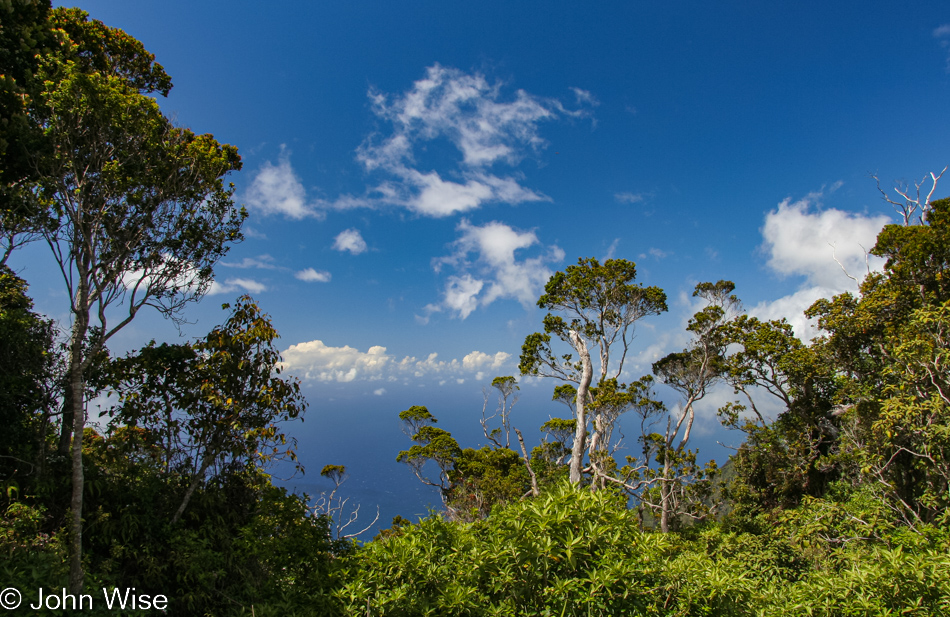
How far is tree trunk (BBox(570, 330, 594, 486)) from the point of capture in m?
10.9

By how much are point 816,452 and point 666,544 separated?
42.8 ft

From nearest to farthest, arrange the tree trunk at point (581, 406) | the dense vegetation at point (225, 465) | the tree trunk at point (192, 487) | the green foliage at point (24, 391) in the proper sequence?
1. the dense vegetation at point (225, 465)
2. the green foliage at point (24, 391)
3. the tree trunk at point (192, 487)
4. the tree trunk at point (581, 406)

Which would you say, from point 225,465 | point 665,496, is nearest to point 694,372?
point 665,496

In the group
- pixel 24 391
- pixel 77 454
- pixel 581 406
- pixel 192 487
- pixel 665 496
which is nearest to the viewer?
pixel 77 454

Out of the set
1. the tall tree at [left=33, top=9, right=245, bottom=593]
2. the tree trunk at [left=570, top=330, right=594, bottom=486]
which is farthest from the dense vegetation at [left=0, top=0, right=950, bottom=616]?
the tree trunk at [left=570, top=330, right=594, bottom=486]

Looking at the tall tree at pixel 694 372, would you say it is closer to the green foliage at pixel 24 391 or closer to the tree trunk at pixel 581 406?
the tree trunk at pixel 581 406

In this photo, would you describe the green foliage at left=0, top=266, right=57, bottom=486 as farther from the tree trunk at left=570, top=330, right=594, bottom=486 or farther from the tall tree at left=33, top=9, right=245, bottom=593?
the tree trunk at left=570, top=330, right=594, bottom=486

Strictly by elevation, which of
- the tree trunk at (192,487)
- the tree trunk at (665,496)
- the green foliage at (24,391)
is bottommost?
the tree trunk at (665,496)

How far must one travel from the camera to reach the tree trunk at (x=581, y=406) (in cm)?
1094

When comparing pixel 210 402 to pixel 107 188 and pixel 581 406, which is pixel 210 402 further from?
pixel 581 406

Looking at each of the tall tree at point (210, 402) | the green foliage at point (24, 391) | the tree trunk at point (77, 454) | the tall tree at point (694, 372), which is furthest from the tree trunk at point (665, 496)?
the green foliage at point (24, 391)

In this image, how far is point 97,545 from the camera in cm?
493

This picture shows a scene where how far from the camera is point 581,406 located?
38.1 feet

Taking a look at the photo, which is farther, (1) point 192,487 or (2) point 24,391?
(1) point 192,487
